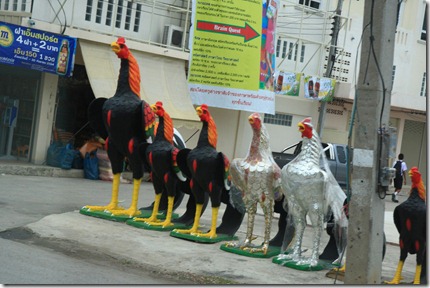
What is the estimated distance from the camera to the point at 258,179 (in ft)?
33.4

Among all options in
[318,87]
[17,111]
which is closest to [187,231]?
[17,111]

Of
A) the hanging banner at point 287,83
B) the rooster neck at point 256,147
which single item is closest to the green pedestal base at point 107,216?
the rooster neck at point 256,147

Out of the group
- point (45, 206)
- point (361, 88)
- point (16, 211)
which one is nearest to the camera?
point (361, 88)

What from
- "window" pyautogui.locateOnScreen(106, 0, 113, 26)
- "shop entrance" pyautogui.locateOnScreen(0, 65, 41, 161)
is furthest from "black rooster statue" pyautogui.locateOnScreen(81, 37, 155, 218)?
"window" pyautogui.locateOnScreen(106, 0, 113, 26)

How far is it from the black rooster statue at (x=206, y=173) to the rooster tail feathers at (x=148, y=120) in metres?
0.81

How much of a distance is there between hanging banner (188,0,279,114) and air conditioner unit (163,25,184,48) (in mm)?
3712

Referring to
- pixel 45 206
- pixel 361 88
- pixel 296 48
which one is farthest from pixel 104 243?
pixel 296 48

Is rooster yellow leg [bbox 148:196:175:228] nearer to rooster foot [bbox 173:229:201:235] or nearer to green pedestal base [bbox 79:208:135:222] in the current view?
rooster foot [bbox 173:229:201:235]

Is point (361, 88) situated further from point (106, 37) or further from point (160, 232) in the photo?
point (106, 37)

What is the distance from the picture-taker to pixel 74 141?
67.0 ft

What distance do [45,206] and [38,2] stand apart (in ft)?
23.4

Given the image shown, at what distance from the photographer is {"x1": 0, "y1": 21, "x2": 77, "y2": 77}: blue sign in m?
17.6

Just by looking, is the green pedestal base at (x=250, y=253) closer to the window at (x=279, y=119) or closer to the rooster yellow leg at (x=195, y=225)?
the rooster yellow leg at (x=195, y=225)

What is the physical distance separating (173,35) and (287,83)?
512cm
